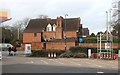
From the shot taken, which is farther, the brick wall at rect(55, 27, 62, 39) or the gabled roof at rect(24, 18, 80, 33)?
the gabled roof at rect(24, 18, 80, 33)

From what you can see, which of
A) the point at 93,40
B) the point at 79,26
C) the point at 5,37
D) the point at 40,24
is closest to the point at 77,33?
the point at 79,26

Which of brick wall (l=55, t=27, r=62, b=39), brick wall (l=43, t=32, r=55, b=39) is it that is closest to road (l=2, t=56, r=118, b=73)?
brick wall (l=55, t=27, r=62, b=39)

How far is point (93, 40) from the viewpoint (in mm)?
66438

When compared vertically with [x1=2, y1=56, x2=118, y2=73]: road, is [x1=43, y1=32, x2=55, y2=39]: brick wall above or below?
above

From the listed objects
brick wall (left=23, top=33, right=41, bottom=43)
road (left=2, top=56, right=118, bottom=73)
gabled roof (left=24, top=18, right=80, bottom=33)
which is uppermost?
gabled roof (left=24, top=18, right=80, bottom=33)

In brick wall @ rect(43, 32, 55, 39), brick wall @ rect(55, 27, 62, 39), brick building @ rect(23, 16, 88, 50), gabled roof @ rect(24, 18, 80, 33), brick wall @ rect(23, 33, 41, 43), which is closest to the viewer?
brick building @ rect(23, 16, 88, 50)

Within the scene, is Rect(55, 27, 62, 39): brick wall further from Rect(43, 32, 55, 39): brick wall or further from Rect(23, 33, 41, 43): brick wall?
Rect(23, 33, 41, 43): brick wall

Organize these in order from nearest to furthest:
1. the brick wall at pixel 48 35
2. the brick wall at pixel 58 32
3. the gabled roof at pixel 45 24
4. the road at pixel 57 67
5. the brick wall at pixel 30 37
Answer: the road at pixel 57 67 < the brick wall at pixel 58 32 < the gabled roof at pixel 45 24 < the brick wall at pixel 30 37 < the brick wall at pixel 48 35

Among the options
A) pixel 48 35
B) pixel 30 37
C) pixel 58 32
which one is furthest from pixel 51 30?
pixel 30 37

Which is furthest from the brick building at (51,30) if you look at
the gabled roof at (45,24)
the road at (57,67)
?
the road at (57,67)

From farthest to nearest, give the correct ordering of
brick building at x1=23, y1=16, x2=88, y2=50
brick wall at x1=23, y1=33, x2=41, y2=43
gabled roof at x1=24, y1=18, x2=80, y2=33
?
brick wall at x1=23, y1=33, x2=41, y2=43 < gabled roof at x1=24, y1=18, x2=80, y2=33 < brick building at x1=23, y1=16, x2=88, y2=50

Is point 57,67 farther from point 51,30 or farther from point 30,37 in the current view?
point 30,37

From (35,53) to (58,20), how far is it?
3906cm

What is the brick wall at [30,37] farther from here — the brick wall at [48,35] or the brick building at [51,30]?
the brick wall at [48,35]
